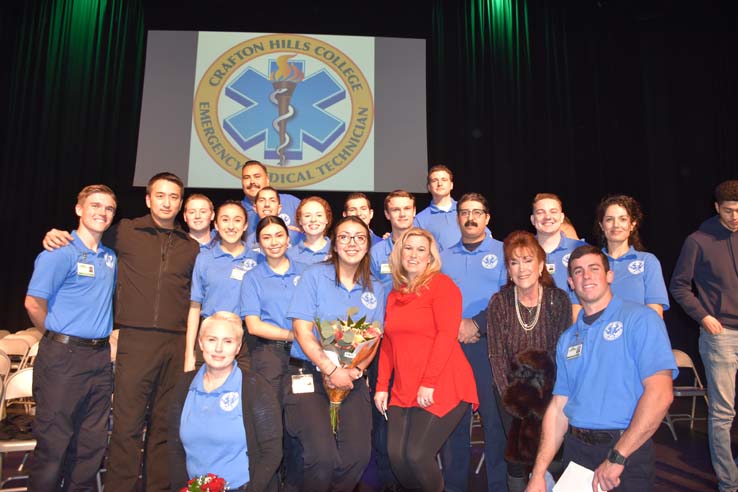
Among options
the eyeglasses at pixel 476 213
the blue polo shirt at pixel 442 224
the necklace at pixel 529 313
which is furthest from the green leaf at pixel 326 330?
the blue polo shirt at pixel 442 224

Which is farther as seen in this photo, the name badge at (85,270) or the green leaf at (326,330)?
the name badge at (85,270)

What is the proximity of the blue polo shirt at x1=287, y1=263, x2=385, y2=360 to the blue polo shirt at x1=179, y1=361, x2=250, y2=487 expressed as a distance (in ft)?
2.18

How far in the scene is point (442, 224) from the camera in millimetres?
4781

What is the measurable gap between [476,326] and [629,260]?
3.64 feet

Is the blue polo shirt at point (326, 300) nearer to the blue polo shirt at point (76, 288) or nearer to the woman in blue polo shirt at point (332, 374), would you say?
the woman in blue polo shirt at point (332, 374)

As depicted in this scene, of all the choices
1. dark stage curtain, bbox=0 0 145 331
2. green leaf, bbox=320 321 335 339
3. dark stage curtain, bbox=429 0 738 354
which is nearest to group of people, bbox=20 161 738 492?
green leaf, bbox=320 321 335 339

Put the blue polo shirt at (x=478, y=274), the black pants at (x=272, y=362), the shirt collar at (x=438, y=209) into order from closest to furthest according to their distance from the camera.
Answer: the black pants at (x=272, y=362), the blue polo shirt at (x=478, y=274), the shirt collar at (x=438, y=209)

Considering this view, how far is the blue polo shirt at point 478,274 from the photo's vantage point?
12.4 feet

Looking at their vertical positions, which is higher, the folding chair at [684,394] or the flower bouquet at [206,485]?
the flower bouquet at [206,485]

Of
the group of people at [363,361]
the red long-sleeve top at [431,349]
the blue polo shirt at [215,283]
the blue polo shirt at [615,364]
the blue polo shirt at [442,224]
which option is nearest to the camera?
the blue polo shirt at [615,364]

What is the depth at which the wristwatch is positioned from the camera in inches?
87.5

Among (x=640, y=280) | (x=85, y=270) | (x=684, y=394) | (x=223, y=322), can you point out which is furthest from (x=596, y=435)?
(x=684, y=394)

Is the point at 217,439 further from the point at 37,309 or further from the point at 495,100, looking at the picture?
the point at 495,100

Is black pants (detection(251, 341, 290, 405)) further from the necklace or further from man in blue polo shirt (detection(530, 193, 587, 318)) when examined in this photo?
man in blue polo shirt (detection(530, 193, 587, 318))
